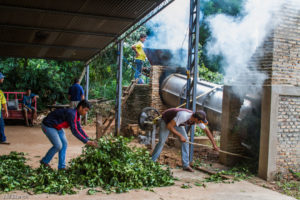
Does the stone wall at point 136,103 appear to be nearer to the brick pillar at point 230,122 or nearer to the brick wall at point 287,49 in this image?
the brick pillar at point 230,122

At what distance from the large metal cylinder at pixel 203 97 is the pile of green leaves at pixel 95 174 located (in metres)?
3.54

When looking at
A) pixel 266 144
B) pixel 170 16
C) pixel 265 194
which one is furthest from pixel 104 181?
pixel 170 16

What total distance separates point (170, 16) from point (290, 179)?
1851cm

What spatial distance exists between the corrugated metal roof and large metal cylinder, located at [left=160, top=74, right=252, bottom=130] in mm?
3281

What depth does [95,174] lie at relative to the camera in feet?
19.4

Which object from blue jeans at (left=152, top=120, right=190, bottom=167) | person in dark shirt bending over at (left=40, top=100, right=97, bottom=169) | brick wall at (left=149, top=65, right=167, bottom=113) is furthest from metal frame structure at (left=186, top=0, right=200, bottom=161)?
brick wall at (left=149, top=65, right=167, bottom=113)

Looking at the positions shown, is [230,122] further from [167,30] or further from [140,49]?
[167,30]

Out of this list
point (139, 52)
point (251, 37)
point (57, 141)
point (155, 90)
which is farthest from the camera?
point (139, 52)

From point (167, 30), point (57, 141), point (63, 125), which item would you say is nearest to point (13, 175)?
point (57, 141)

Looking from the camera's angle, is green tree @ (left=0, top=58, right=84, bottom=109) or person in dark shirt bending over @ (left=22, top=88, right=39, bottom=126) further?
green tree @ (left=0, top=58, right=84, bottom=109)

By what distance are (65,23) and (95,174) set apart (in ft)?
19.9

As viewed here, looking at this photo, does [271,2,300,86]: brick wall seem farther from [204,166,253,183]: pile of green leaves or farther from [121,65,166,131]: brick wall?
[121,65,166,131]: brick wall

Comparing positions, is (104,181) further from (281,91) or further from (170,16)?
(170,16)

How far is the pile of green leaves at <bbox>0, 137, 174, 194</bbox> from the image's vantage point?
5.48 meters
